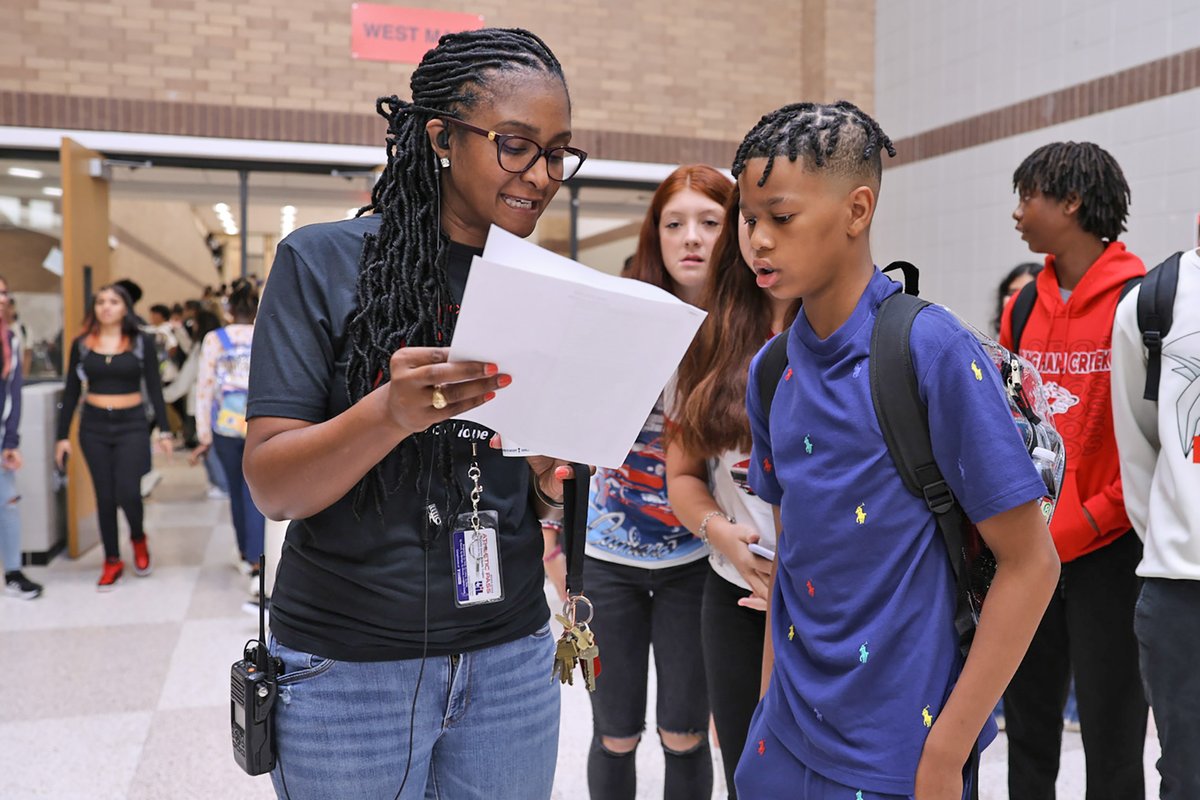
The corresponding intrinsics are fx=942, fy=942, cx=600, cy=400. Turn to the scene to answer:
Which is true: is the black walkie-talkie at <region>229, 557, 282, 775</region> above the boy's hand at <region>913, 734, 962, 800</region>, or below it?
above

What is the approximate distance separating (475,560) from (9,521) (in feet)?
16.1

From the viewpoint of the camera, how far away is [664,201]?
2.30 metres

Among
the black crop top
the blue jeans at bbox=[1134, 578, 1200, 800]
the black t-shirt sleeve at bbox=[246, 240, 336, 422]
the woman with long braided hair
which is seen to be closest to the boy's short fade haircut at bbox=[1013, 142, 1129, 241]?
the blue jeans at bbox=[1134, 578, 1200, 800]

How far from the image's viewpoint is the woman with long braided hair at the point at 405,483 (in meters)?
1.15

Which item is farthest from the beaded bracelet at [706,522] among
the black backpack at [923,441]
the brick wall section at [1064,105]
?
the brick wall section at [1064,105]

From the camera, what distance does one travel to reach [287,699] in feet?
3.95

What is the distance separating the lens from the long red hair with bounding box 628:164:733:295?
226cm

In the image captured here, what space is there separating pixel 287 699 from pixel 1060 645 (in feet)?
6.37

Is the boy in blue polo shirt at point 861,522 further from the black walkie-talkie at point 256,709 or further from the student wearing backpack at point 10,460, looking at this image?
the student wearing backpack at point 10,460

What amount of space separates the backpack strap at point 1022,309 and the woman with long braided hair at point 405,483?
1.83 metres

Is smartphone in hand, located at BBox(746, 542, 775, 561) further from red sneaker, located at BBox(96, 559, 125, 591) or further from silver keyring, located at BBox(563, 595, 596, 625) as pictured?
red sneaker, located at BBox(96, 559, 125, 591)

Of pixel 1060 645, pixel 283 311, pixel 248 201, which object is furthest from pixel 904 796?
pixel 248 201

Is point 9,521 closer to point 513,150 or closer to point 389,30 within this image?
point 389,30

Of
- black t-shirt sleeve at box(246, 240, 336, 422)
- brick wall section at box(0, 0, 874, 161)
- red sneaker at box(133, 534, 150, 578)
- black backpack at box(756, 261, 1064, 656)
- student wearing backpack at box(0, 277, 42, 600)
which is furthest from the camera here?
brick wall section at box(0, 0, 874, 161)
